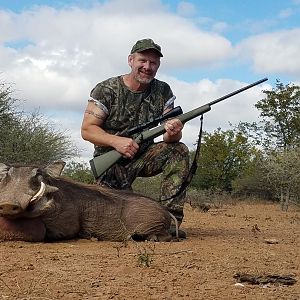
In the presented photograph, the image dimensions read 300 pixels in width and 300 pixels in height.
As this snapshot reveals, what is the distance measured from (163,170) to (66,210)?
139cm

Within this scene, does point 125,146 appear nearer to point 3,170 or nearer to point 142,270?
point 3,170

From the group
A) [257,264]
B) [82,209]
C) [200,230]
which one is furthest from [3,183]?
[200,230]

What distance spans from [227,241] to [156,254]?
153 cm

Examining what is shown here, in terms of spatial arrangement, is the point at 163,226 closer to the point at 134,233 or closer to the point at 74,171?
the point at 134,233

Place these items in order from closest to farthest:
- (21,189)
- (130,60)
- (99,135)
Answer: (21,189) → (99,135) → (130,60)

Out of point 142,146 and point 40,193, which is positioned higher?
point 142,146

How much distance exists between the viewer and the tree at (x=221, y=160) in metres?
24.6

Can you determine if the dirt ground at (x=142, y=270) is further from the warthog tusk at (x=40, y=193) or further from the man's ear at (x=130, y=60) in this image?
the man's ear at (x=130, y=60)

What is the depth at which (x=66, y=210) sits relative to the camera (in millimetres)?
5496

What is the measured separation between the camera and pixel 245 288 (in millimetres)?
3465

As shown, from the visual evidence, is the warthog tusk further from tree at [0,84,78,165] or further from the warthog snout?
tree at [0,84,78,165]

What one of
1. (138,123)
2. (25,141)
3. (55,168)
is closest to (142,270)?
(55,168)

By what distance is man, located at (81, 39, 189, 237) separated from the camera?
253 inches

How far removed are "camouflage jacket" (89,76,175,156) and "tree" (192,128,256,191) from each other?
57.4 feet
